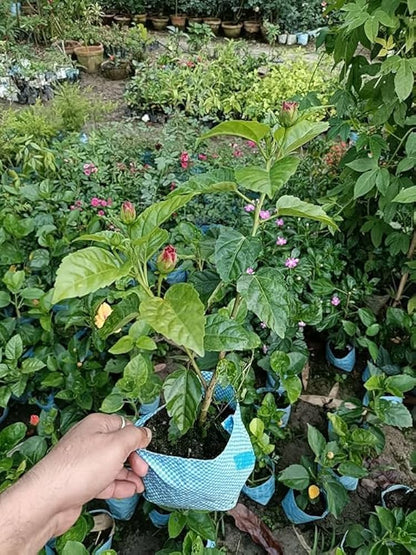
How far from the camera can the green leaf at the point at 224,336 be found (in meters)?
1.08

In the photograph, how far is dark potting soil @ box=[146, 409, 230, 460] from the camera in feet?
4.76

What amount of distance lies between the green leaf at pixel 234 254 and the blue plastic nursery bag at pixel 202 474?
467 mm

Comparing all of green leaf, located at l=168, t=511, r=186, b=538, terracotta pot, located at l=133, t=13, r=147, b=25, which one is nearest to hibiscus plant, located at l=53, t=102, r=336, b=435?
green leaf, located at l=168, t=511, r=186, b=538

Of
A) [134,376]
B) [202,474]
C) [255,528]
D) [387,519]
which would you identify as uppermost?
[134,376]

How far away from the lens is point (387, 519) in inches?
56.2

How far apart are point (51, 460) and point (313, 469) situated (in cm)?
94

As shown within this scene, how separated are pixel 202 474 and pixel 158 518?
1.66ft

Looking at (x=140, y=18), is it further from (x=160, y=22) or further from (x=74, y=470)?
(x=74, y=470)

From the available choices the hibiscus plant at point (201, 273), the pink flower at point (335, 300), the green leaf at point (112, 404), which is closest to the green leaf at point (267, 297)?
the hibiscus plant at point (201, 273)

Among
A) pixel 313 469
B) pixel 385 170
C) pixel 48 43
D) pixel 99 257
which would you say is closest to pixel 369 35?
pixel 385 170

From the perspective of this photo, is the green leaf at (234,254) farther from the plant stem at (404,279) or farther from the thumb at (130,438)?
the plant stem at (404,279)

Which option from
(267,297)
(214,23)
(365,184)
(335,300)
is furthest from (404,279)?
(214,23)

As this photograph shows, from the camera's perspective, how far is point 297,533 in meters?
1.67

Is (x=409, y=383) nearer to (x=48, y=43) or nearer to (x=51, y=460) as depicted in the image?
(x=51, y=460)
